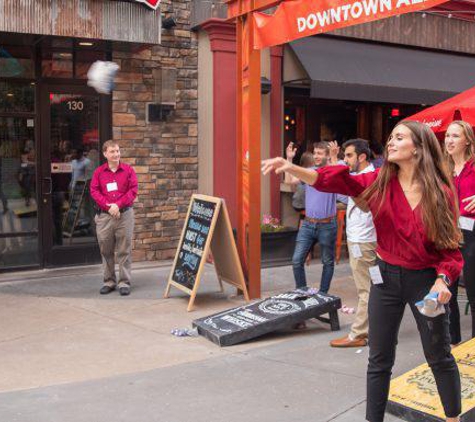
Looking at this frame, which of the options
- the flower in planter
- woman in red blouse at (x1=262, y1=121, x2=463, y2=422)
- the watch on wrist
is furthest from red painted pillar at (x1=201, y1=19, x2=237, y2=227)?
the watch on wrist

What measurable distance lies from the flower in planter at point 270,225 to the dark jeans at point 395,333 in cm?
594

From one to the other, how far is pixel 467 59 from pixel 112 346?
9914 mm

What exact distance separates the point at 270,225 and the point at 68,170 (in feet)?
9.69

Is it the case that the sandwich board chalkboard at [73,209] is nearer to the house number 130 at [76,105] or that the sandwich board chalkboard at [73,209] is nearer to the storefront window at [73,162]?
the storefront window at [73,162]

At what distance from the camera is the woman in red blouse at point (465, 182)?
5406mm

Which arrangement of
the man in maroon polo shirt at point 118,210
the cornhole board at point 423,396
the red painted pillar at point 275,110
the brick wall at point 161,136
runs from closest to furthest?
the cornhole board at point 423,396 < the man in maroon polo shirt at point 118,210 < the brick wall at point 161,136 < the red painted pillar at point 275,110

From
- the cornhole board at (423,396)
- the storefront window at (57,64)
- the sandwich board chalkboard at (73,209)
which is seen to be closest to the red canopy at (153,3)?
the storefront window at (57,64)

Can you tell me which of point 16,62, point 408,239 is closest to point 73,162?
point 16,62

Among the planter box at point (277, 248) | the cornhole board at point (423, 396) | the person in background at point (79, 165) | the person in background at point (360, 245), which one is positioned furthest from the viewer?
the planter box at point (277, 248)

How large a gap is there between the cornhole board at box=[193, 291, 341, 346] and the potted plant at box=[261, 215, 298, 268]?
320cm

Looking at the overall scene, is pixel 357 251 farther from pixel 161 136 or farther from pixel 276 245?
pixel 161 136

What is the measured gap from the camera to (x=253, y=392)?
4.65 m

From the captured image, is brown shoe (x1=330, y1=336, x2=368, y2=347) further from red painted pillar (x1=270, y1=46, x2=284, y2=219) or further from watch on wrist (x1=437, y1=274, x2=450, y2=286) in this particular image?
red painted pillar (x1=270, y1=46, x2=284, y2=219)

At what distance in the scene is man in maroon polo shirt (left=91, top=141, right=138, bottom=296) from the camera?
25.3 feet
